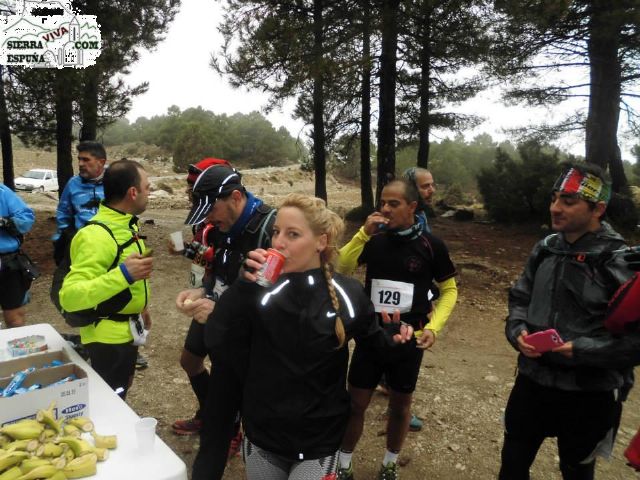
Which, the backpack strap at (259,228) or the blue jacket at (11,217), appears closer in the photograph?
the backpack strap at (259,228)

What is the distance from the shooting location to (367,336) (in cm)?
207

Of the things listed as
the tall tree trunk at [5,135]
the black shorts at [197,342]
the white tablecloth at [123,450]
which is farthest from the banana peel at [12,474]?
the tall tree trunk at [5,135]

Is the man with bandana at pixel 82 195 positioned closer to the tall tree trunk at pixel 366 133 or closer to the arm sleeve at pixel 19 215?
the arm sleeve at pixel 19 215

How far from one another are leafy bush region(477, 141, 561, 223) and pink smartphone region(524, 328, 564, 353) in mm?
11991

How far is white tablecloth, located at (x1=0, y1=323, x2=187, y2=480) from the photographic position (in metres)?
1.57

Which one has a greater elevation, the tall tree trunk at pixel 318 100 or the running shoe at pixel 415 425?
the tall tree trunk at pixel 318 100

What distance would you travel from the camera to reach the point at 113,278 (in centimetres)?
225

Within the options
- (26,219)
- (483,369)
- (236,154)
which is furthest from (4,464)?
(236,154)

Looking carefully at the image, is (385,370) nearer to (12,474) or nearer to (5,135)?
(12,474)

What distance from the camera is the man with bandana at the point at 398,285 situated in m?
2.68

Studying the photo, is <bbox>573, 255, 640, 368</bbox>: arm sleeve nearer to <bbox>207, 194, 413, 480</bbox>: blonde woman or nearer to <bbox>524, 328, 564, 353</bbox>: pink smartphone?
<bbox>524, 328, 564, 353</bbox>: pink smartphone

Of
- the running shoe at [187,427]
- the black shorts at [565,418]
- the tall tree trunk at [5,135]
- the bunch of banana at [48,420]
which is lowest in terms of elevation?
the running shoe at [187,427]

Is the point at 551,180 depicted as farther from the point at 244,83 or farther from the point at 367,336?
the point at 367,336

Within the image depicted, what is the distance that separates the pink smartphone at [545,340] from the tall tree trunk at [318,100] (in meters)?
7.52
